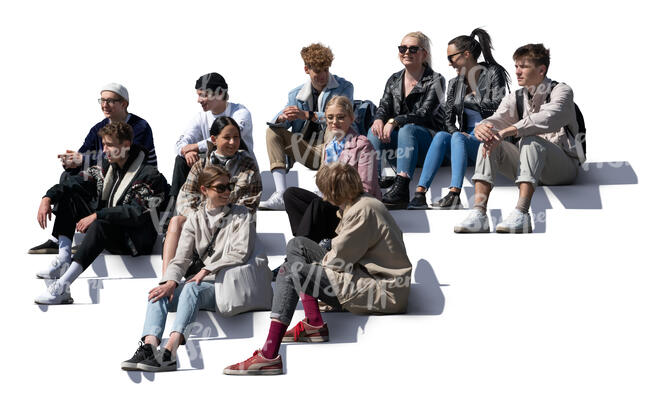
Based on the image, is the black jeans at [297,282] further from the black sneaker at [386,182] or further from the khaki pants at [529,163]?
the black sneaker at [386,182]

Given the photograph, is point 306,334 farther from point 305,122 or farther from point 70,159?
point 70,159

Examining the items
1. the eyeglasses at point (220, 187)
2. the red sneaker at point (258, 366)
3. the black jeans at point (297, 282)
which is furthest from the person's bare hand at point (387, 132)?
the red sneaker at point (258, 366)

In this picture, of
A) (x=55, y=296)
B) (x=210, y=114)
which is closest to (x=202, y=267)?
(x=55, y=296)

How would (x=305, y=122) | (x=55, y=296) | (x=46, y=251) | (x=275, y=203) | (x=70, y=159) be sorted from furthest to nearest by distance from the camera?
(x=305, y=122) < (x=275, y=203) < (x=70, y=159) < (x=46, y=251) < (x=55, y=296)

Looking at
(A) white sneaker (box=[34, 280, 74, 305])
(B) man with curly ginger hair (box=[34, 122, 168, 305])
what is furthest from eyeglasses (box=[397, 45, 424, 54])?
(A) white sneaker (box=[34, 280, 74, 305])

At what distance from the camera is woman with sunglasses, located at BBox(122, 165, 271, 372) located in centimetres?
796

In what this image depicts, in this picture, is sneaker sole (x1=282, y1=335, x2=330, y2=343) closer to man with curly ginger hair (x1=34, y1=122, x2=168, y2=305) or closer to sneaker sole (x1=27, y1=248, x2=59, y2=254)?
man with curly ginger hair (x1=34, y1=122, x2=168, y2=305)

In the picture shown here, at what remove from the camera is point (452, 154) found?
9.48 meters

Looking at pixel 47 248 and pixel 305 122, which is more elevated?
pixel 305 122

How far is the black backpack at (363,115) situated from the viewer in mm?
10078

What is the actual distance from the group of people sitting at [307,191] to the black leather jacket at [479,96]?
11mm

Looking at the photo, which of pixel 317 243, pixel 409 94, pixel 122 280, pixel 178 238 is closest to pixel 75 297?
pixel 122 280

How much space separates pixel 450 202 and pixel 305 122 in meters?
1.38

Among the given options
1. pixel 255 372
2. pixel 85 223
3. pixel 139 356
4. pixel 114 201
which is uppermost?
pixel 114 201
